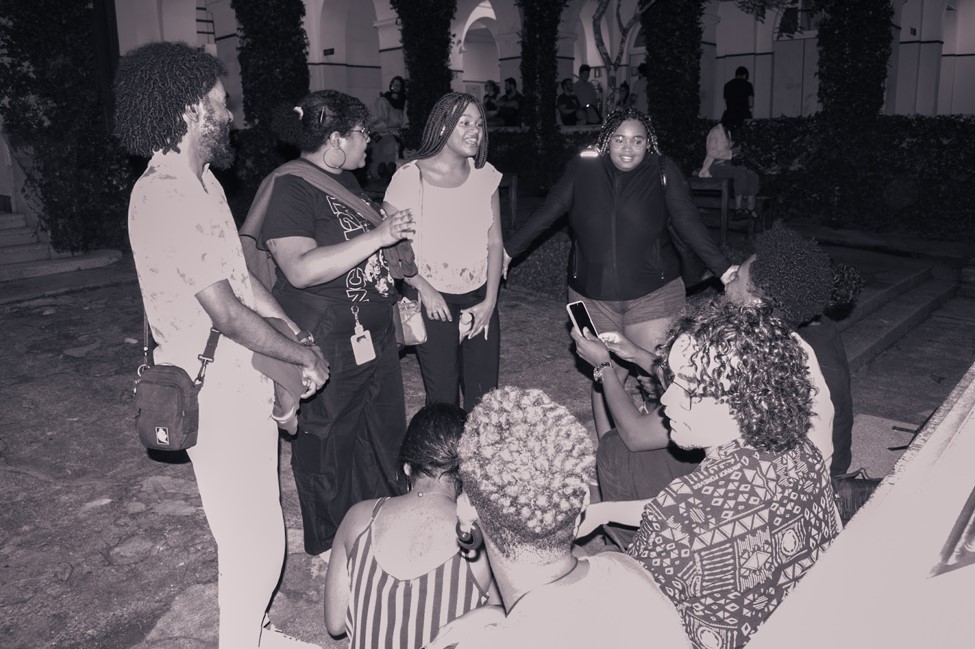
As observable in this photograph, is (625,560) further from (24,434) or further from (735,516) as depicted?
(24,434)

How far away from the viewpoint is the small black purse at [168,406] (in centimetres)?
221

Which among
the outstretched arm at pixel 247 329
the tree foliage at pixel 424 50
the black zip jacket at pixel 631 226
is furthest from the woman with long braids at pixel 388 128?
the outstretched arm at pixel 247 329

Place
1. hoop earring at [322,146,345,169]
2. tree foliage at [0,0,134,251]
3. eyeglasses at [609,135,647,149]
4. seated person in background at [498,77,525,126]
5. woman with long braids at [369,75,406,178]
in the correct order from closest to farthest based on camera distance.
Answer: hoop earring at [322,146,345,169], eyeglasses at [609,135,647,149], tree foliage at [0,0,134,251], woman with long braids at [369,75,406,178], seated person in background at [498,77,525,126]

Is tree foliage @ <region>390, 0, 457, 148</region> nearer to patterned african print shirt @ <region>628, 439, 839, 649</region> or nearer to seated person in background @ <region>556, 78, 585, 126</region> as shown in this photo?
seated person in background @ <region>556, 78, 585, 126</region>

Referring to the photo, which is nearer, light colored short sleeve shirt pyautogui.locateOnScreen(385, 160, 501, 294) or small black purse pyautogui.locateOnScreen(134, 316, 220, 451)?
small black purse pyautogui.locateOnScreen(134, 316, 220, 451)

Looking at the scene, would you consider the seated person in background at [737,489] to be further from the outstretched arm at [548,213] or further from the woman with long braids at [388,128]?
the woman with long braids at [388,128]

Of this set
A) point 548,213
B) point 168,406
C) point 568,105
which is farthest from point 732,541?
point 568,105

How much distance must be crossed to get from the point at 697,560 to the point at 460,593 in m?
0.65

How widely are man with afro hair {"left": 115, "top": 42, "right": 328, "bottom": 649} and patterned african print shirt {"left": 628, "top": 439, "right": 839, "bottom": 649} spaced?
1199mm

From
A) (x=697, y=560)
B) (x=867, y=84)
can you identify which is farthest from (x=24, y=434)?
(x=867, y=84)

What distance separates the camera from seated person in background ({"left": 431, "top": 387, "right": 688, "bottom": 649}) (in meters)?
1.45

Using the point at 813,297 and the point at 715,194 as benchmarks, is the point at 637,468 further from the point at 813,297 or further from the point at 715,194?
the point at 715,194

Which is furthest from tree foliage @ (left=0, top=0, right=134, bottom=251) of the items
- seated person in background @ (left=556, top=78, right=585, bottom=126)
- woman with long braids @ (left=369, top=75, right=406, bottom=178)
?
seated person in background @ (left=556, top=78, right=585, bottom=126)

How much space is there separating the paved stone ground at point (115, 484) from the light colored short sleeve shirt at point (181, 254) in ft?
4.33
